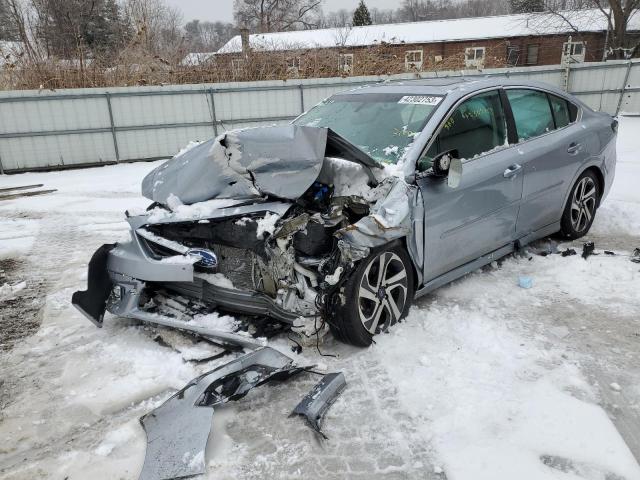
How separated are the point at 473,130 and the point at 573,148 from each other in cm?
153

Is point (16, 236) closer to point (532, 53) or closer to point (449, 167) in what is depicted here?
point (449, 167)

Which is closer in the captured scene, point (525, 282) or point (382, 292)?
point (382, 292)

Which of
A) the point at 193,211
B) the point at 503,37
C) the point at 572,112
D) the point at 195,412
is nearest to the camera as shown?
the point at 195,412

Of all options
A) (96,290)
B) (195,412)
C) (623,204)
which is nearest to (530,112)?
(623,204)

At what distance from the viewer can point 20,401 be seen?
3.03 meters

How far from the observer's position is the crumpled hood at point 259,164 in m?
3.37

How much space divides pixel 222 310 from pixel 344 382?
111 centimetres

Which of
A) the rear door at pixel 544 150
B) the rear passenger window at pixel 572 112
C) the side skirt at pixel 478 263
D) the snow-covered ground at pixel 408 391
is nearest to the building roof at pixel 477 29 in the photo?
the rear passenger window at pixel 572 112

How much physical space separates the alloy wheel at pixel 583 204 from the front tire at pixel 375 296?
2.65 m

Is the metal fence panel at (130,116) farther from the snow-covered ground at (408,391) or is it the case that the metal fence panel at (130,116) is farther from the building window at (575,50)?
the building window at (575,50)

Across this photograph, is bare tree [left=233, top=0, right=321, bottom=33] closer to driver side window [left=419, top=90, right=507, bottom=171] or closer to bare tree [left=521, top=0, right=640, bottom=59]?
bare tree [left=521, top=0, right=640, bottom=59]

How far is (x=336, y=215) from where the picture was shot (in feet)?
10.7

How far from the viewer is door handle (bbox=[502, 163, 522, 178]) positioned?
4.21 meters

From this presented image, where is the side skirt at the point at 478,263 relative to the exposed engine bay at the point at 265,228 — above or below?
below
